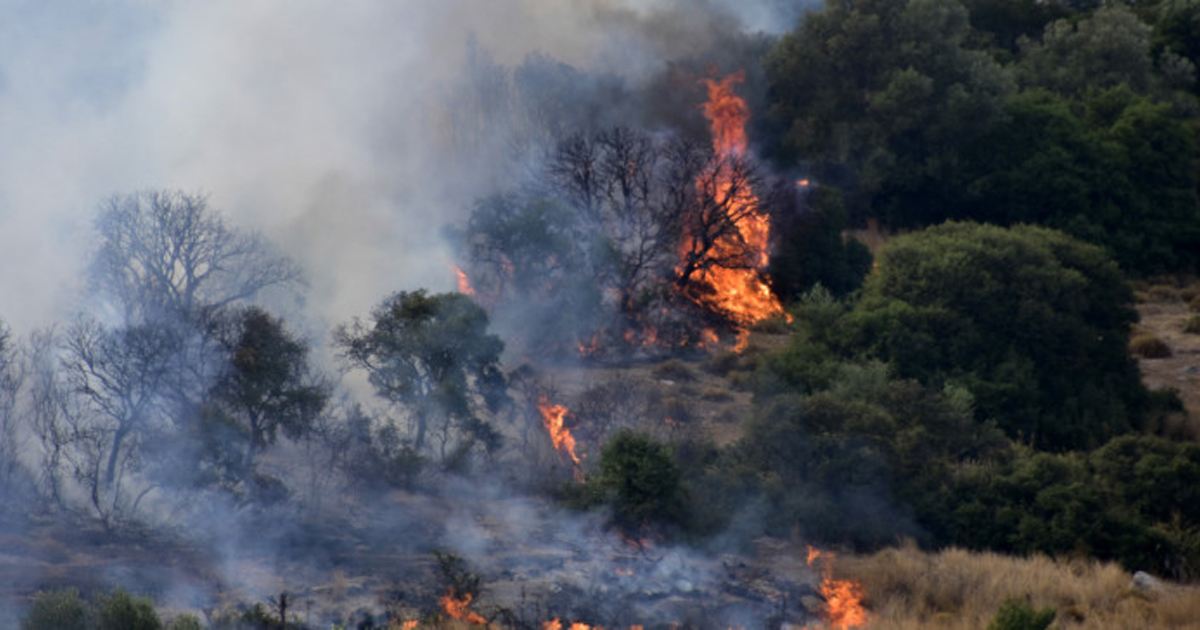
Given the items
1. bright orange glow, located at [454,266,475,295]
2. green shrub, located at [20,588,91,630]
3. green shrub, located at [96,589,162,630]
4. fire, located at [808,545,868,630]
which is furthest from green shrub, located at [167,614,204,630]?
bright orange glow, located at [454,266,475,295]

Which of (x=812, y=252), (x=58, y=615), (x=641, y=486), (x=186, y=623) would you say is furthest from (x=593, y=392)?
(x=812, y=252)

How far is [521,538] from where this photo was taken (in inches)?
607

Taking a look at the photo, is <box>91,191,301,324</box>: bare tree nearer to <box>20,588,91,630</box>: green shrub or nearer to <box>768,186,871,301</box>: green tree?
<box>20,588,91,630</box>: green shrub

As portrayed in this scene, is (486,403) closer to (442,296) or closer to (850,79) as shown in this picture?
(442,296)

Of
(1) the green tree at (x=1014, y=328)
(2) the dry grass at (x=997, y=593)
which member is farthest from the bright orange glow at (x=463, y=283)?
(2) the dry grass at (x=997, y=593)

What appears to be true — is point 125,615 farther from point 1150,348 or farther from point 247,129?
point 1150,348

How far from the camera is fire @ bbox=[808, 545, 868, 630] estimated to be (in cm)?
1388

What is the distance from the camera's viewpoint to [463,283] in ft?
76.6

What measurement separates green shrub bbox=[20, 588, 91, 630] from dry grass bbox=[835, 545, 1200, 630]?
7.45 meters

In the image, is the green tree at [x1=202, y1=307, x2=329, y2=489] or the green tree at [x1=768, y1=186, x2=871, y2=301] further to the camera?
the green tree at [x1=768, y1=186, x2=871, y2=301]

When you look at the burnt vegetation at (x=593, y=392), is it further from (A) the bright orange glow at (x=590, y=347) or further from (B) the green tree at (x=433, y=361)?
(A) the bright orange glow at (x=590, y=347)

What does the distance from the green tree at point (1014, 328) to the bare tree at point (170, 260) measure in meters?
9.01

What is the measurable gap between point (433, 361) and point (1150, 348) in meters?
14.3

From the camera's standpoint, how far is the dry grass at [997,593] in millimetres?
13578
